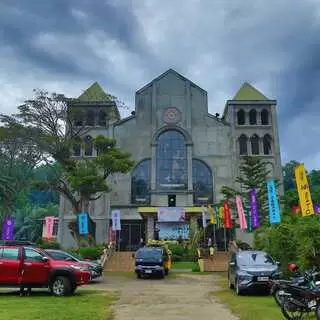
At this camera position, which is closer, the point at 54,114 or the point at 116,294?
the point at 116,294

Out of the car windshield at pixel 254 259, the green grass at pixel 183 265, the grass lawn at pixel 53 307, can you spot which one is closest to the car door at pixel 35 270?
the grass lawn at pixel 53 307

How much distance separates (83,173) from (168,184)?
1285cm

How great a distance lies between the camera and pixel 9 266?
519 inches

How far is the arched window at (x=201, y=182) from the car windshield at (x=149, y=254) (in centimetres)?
1939

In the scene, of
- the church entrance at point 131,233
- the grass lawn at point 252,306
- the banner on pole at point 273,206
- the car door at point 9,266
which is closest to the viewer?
→ the grass lawn at point 252,306

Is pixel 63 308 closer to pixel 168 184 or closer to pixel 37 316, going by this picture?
pixel 37 316

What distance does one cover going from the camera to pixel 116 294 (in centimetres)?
1467

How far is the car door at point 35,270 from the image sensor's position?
1319cm

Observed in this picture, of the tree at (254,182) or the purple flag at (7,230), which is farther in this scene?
the tree at (254,182)

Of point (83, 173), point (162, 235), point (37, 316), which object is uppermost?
point (83, 173)

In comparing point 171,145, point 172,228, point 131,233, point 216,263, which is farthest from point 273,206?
point 171,145

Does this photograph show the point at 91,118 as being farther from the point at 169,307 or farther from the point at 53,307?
the point at 169,307

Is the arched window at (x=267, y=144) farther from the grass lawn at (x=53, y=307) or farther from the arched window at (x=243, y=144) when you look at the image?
the grass lawn at (x=53, y=307)

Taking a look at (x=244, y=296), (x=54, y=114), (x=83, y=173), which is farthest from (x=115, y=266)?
(x=244, y=296)
